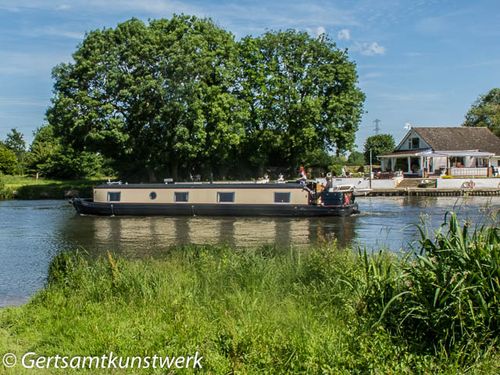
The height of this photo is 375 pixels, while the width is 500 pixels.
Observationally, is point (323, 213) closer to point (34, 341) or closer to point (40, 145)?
point (34, 341)

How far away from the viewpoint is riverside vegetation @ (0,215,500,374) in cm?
565

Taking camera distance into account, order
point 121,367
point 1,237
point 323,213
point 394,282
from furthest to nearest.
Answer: point 323,213, point 1,237, point 394,282, point 121,367

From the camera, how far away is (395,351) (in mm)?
5648

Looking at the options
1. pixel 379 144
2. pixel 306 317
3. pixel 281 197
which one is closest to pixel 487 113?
→ pixel 379 144

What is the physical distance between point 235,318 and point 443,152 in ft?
179

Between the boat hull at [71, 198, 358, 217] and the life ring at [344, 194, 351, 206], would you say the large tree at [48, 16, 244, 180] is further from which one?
the life ring at [344, 194, 351, 206]

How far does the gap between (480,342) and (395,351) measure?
0.84m

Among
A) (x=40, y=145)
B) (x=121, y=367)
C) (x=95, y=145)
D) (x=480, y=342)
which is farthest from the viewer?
(x=40, y=145)

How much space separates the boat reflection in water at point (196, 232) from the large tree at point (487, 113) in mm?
50850

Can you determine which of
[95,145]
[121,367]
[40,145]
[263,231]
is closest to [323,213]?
[263,231]

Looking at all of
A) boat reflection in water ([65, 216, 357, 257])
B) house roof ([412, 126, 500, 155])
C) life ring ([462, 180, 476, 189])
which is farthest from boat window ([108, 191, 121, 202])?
house roof ([412, 126, 500, 155])

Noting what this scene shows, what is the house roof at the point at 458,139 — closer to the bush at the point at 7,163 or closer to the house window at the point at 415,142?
the house window at the point at 415,142

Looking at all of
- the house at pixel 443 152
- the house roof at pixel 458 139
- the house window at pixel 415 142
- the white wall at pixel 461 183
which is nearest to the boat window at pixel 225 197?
the white wall at pixel 461 183

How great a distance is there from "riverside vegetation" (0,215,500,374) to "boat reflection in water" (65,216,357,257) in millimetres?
9753
